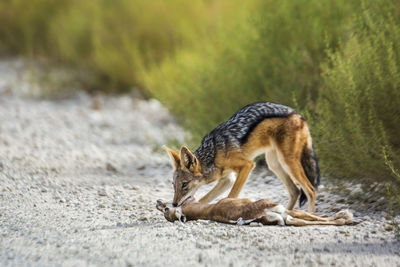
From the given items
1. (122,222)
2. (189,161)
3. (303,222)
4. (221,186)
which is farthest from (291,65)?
(122,222)

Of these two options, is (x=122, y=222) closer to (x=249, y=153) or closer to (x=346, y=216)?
(x=249, y=153)

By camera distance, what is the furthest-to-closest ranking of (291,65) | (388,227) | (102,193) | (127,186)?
1. (291,65)
2. (127,186)
3. (102,193)
4. (388,227)

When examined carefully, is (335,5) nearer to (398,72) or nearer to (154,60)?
(398,72)

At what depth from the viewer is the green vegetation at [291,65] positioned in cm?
534

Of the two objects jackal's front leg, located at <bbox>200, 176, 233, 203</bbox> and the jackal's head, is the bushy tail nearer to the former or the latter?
jackal's front leg, located at <bbox>200, 176, 233, 203</bbox>

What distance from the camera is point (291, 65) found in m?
6.87

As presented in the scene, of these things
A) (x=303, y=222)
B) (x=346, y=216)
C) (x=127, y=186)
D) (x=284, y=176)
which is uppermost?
(x=284, y=176)

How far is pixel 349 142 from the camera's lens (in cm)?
546

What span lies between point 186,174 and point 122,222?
0.76 meters

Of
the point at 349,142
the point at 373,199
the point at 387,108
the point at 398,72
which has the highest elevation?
the point at 398,72

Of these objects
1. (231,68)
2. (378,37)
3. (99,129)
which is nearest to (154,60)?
(99,129)

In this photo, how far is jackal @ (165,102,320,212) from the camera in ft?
16.6

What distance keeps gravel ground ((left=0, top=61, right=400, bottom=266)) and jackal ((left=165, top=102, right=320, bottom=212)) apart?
0.41m

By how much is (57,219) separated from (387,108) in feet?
10.4
